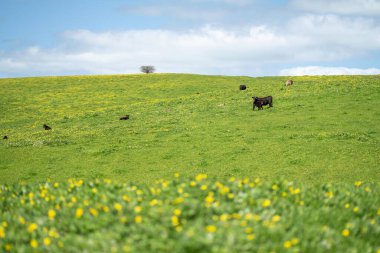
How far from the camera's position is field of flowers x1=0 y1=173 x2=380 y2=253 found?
6.70 m

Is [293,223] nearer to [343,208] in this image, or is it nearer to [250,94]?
[343,208]

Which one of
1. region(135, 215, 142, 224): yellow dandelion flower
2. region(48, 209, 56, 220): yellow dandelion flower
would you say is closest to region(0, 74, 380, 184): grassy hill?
region(48, 209, 56, 220): yellow dandelion flower

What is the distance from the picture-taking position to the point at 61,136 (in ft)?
116

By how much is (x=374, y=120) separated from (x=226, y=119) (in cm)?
1250

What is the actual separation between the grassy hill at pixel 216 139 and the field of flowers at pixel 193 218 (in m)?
Result: 10.3

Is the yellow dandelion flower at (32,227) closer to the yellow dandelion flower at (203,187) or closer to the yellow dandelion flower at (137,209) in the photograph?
the yellow dandelion flower at (137,209)

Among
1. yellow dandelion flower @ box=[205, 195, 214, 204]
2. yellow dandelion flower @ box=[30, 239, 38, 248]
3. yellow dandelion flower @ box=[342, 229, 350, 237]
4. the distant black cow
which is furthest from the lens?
the distant black cow

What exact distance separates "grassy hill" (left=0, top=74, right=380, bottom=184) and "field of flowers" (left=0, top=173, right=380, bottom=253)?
10.3 m

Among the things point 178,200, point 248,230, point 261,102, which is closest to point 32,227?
point 178,200

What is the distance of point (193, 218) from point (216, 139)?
21.2m

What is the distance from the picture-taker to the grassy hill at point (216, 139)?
73.5 ft

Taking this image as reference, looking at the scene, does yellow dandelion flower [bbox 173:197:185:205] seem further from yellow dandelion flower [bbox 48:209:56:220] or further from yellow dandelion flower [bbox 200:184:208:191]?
yellow dandelion flower [bbox 48:209:56:220]

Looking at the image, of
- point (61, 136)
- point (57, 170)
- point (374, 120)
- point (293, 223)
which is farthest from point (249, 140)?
point (293, 223)

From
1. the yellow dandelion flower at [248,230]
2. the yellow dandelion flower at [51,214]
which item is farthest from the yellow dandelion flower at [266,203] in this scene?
the yellow dandelion flower at [51,214]
